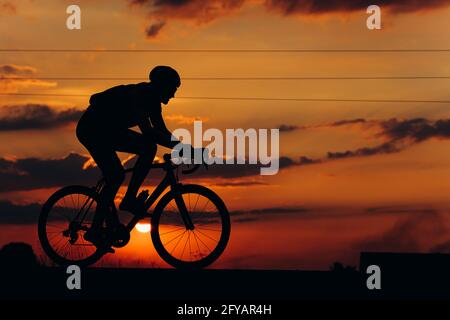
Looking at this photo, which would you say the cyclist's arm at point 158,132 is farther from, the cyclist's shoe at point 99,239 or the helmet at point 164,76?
the cyclist's shoe at point 99,239

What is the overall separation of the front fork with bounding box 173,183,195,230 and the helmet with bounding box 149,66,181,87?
4.40 feet

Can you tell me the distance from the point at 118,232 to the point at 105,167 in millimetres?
822

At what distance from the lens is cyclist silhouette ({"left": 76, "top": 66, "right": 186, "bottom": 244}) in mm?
10742

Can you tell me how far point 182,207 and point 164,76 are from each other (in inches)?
66.5

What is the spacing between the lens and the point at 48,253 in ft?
39.0

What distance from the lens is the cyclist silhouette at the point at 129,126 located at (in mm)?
10742

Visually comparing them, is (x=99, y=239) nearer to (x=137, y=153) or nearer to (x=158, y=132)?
(x=137, y=153)

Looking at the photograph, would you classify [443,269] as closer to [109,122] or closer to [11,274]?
[109,122]

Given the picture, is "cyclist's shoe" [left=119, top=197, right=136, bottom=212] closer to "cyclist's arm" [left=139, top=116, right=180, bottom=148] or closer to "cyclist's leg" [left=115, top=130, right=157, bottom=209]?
"cyclist's leg" [left=115, top=130, right=157, bottom=209]

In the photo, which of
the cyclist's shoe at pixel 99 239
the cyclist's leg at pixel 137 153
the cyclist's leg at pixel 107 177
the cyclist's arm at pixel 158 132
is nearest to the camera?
the cyclist's arm at pixel 158 132

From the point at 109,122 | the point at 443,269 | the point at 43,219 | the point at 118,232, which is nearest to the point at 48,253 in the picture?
the point at 43,219

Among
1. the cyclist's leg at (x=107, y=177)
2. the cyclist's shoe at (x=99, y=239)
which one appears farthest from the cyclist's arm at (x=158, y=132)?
the cyclist's shoe at (x=99, y=239)

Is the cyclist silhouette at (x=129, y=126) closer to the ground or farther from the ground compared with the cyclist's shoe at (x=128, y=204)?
farther from the ground

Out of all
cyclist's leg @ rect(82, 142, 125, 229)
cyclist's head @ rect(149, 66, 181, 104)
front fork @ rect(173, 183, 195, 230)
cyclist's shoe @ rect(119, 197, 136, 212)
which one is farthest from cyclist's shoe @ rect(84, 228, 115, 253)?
cyclist's head @ rect(149, 66, 181, 104)
